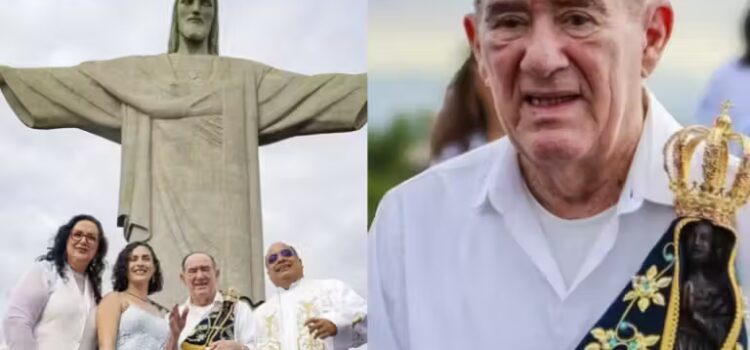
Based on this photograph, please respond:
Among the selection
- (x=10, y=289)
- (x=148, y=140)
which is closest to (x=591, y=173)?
(x=148, y=140)

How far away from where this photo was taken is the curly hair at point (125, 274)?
5.49 meters

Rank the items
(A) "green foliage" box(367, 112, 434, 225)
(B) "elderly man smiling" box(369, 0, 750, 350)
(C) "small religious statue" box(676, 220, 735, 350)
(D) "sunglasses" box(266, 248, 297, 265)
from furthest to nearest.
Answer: (D) "sunglasses" box(266, 248, 297, 265) < (A) "green foliage" box(367, 112, 434, 225) < (B) "elderly man smiling" box(369, 0, 750, 350) < (C) "small religious statue" box(676, 220, 735, 350)

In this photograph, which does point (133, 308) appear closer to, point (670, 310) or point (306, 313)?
point (306, 313)

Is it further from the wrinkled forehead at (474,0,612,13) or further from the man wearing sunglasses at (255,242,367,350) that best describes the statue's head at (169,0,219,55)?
the wrinkled forehead at (474,0,612,13)

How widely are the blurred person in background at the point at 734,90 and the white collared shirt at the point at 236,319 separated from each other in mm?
1792

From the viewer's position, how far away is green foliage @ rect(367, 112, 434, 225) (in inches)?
189

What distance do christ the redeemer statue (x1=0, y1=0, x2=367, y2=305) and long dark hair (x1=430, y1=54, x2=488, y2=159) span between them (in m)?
1.09

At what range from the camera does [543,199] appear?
4.63 metres

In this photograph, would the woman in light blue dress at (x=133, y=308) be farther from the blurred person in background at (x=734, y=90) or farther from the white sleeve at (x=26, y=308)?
the blurred person in background at (x=734, y=90)

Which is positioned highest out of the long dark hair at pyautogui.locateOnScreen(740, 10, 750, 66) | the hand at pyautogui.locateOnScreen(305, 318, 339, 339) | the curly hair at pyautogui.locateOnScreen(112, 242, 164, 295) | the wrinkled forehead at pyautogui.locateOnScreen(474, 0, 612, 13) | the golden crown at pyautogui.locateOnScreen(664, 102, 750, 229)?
the wrinkled forehead at pyautogui.locateOnScreen(474, 0, 612, 13)

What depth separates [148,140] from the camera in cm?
573

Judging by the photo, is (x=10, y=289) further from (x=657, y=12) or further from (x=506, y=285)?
(x=657, y=12)

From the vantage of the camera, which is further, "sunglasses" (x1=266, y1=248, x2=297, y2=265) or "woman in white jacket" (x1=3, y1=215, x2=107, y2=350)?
"sunglasses" (x1=266, y1=248, x2=297, y2=265)

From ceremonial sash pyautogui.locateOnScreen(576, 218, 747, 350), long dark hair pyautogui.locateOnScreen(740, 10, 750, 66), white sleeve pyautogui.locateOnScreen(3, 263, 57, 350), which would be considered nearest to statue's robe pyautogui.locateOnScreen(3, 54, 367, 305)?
white sleeve pyautogui.locateOnScreen(3, 263, 57, 350)
